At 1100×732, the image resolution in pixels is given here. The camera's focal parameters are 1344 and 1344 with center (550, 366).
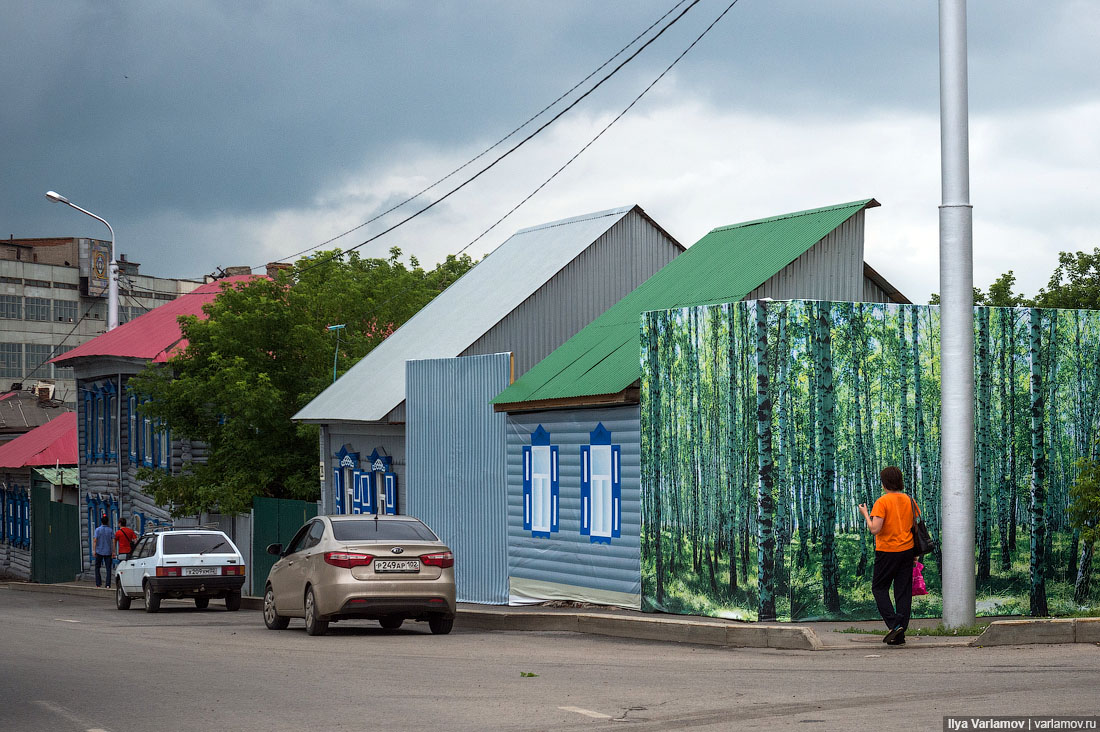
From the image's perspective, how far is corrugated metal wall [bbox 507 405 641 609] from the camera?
17312mm

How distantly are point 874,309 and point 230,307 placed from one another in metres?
19.7

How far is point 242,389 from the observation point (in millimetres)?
29625

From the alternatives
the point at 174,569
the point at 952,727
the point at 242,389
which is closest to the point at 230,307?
the point at 242,389

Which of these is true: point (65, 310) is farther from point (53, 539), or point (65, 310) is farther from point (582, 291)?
point (582, 291)

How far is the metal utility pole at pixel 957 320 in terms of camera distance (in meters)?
12.8

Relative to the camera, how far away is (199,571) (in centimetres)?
2419

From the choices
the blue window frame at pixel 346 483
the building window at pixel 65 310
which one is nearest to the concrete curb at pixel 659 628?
the blue window frame at pixel 346 483

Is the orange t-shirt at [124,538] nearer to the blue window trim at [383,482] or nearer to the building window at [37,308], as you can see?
the blue window trim at [383,482]

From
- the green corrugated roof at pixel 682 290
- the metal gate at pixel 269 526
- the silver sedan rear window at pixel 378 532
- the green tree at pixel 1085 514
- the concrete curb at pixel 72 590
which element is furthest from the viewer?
the concrete curb at pixel 72 590

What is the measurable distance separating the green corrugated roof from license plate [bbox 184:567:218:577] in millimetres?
7331

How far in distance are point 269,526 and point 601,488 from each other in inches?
552

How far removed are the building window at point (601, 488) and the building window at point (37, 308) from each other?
262 feet

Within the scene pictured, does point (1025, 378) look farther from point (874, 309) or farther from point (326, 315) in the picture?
point (326, 315)

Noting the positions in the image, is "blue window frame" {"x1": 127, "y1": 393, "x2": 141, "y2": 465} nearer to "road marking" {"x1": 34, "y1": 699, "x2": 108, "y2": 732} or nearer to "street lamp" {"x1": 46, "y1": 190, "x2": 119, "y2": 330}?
"street lamp" {"x1": 46, "y1": 190, "x2": 119, "y2": 330}
